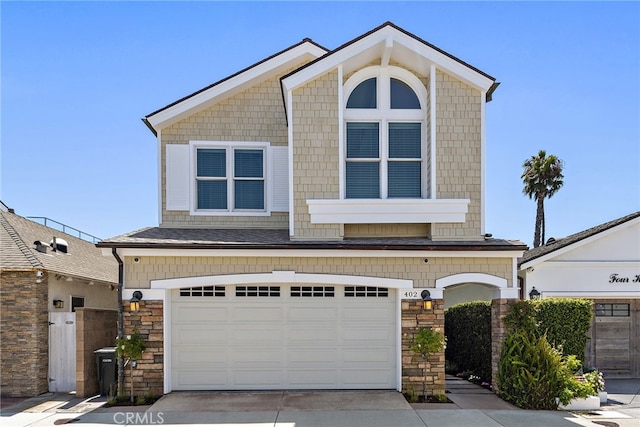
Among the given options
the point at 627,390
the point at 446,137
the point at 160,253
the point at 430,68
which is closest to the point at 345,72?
the point at 430,68

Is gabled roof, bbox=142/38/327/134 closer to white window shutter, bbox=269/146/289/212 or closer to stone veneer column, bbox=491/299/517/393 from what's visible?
white window shutter, bbox=269/146/289/212

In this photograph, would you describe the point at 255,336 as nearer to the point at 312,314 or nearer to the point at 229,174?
the point at 312,314

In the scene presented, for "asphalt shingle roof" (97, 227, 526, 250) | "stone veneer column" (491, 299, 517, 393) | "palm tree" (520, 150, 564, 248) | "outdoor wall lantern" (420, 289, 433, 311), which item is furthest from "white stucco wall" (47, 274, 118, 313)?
"palm tree" (520, 150, 564, 248)

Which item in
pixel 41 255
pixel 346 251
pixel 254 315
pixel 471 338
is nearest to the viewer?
pixel 346 251

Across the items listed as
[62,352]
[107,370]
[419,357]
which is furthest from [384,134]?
[62,352]

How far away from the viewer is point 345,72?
11.3 m

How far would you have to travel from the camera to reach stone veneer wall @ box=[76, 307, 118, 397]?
10727 mm

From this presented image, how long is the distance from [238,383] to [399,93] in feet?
23.4

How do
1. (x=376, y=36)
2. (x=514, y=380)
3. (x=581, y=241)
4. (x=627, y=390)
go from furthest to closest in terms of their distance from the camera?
(x=581, y=241) < (x=627, y=390) < (x=376, y=36) < (x=514, y=380)

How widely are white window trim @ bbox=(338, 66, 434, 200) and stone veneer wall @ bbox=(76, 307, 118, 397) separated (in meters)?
6.33

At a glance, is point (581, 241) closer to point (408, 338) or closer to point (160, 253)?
point (408, 338)

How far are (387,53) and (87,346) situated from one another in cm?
891

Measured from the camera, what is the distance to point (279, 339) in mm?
10688

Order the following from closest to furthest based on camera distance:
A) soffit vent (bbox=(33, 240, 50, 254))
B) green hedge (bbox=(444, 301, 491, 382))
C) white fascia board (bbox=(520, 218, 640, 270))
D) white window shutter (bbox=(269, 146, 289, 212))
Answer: green hedge (bbox=(444, 301, 491, 382)), white window shutter (bbox=(269, 146, 289, 212)), soffit vent (bbox=(33, 240, 50, 254)), white fascia board (bbox=(520, 218, 640, 270))
